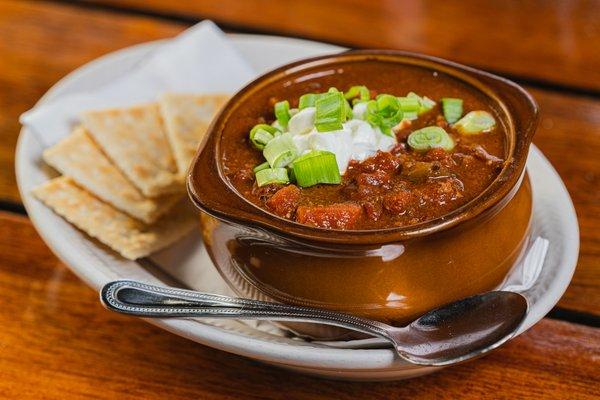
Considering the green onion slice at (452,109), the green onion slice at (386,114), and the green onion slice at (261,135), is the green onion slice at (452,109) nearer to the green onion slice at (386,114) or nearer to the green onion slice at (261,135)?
the green onion slice at (386,114)

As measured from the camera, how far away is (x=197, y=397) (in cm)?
185

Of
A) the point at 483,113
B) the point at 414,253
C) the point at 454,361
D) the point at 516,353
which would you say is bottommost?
the point at 516,353

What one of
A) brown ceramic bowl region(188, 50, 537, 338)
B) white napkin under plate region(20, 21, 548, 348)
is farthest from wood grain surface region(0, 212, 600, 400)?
white napkin under plate region(20, 21, 548, 348)

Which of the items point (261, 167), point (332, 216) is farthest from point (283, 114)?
point (332, 216)

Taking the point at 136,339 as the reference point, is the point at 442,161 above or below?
above

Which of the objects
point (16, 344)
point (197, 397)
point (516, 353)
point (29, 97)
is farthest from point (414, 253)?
point (29, 97)

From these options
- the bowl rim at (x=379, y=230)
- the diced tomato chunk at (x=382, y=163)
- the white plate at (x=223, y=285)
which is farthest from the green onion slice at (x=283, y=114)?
the white plate at (x=223, y=285)

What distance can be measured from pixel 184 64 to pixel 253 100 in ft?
2.31

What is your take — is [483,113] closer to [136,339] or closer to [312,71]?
[312,71]

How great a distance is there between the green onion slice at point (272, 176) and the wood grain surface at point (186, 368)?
43 centimetres

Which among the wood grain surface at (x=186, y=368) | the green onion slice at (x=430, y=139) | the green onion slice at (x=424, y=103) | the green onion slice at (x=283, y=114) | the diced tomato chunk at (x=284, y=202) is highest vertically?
the green onion slice at (x=424, y=103)

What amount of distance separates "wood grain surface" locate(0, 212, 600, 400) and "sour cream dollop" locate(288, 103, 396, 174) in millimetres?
510

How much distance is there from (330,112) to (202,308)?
538 mm

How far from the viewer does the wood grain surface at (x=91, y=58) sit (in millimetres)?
2308
